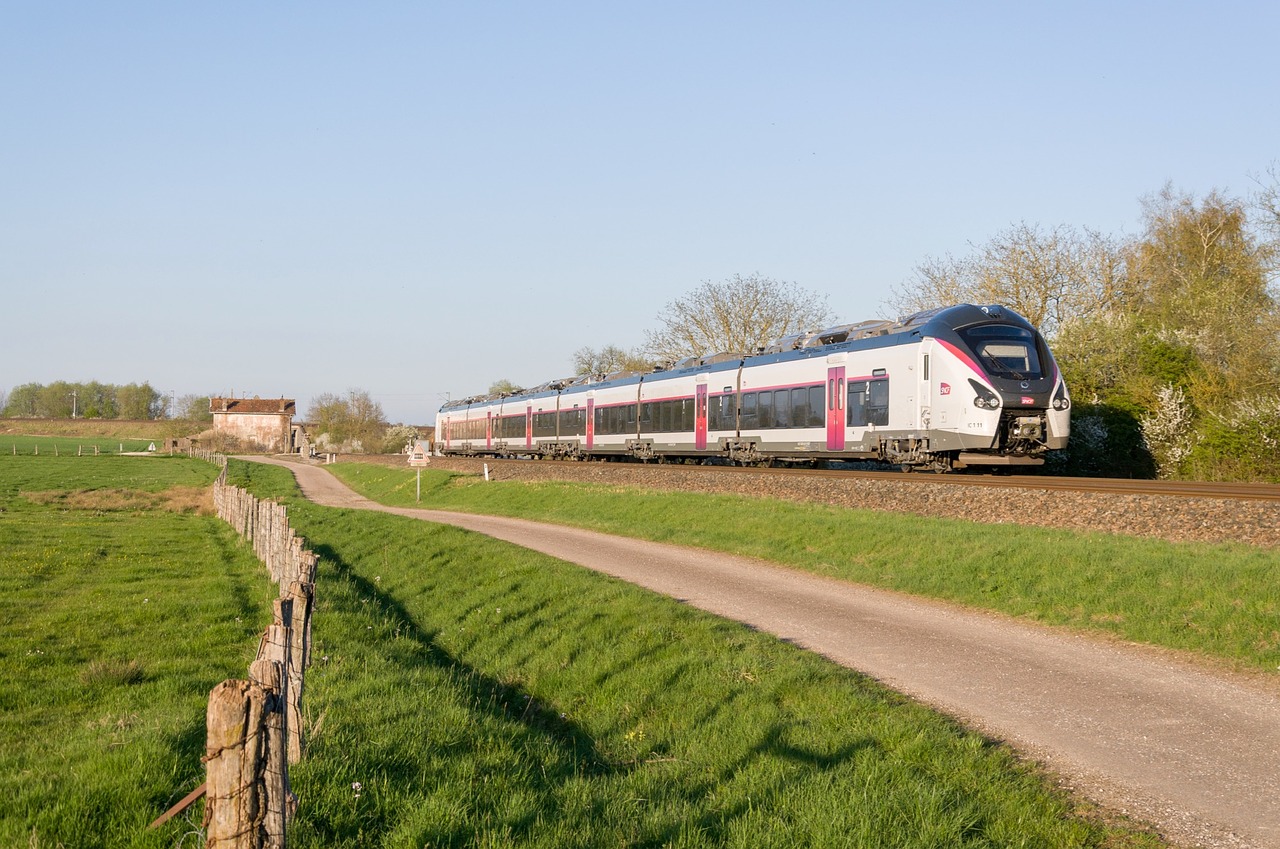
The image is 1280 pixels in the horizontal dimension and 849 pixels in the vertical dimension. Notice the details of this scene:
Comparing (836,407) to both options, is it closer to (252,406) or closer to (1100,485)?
(1100,485)

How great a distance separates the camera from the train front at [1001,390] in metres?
21.1

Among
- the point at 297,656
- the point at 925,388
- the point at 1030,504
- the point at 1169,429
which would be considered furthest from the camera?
the point at 1169,429

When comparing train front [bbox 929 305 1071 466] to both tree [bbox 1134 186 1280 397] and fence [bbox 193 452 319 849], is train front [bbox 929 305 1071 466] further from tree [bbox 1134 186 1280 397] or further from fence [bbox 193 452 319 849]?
fence [bbox 193 452 319 849]

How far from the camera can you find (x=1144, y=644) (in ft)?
34.7

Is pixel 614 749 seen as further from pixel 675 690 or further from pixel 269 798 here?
pixel 269 798

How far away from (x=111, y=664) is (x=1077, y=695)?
8.73m

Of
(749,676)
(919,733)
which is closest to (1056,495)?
(749,676)

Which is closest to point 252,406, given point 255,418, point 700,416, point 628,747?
point 255,418

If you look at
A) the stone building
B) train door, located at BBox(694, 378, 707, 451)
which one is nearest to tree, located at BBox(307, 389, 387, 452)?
the stone building

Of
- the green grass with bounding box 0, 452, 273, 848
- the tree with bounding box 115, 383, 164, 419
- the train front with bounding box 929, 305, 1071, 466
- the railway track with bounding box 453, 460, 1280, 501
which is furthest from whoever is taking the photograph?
the tree with bounding box 115, 383, 164, 419

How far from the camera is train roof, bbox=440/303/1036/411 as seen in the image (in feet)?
73.4

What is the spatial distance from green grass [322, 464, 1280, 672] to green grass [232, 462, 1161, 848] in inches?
141

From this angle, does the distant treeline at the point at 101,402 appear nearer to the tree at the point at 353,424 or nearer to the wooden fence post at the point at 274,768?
the tree at the point at 353,424

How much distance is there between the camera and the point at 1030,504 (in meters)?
16.9
